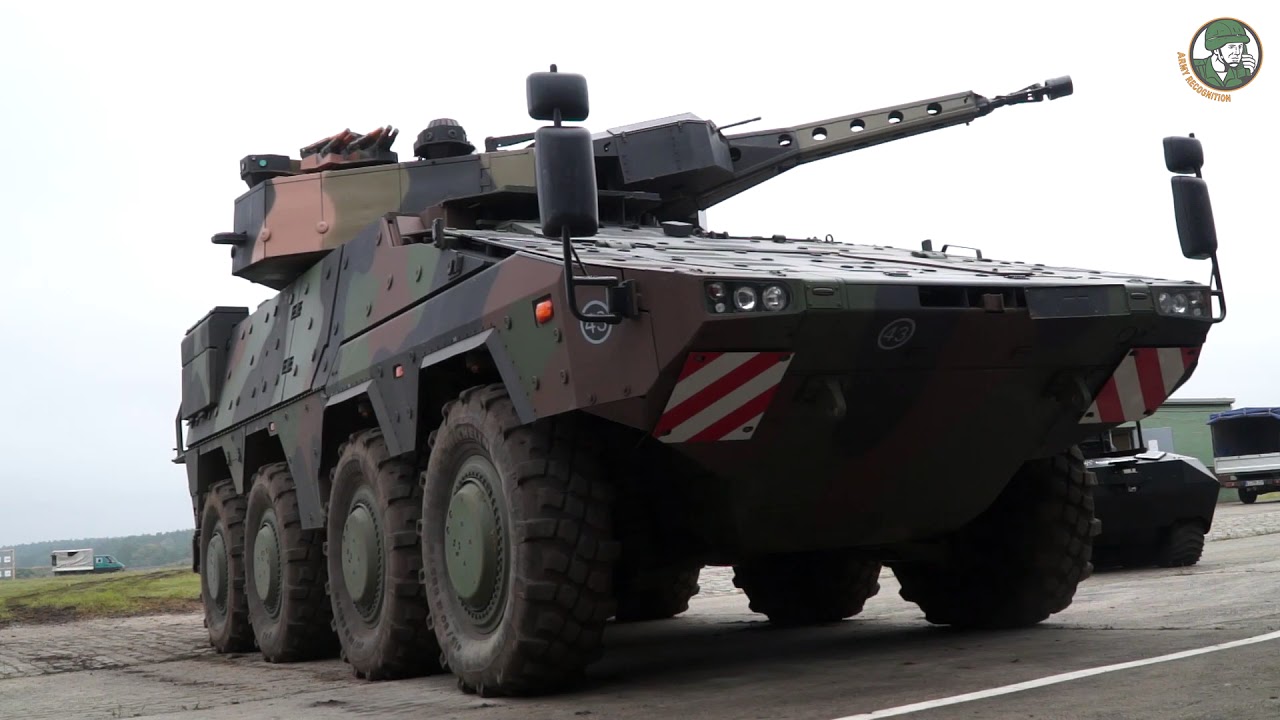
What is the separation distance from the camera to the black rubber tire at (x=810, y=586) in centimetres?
854

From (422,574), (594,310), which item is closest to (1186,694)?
(594,310)

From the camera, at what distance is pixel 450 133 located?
8922mm

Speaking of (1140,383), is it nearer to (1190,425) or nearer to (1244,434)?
(1244,434)

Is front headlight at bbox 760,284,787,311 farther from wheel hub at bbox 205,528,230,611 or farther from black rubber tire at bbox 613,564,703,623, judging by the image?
wheel hub at bbox 205,528,230,611

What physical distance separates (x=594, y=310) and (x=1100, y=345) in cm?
204

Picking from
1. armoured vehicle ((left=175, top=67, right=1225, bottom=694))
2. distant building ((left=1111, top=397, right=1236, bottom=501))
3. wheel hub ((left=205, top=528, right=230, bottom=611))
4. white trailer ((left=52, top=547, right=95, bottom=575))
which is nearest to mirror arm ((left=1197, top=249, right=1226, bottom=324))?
armoured vehicle ((left=175, top=67, right=1225, bottom=694))

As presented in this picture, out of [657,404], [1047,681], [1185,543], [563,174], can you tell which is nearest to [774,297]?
[657,404]

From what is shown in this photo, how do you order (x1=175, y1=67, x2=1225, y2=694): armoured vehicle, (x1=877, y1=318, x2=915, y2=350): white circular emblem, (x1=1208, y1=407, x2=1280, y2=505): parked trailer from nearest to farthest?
1. (x1=175, y1=67, x2=1225, y2=694): armoured vehicle
2. (x1=877, y1=318, x2=915, y2=350): white circular emblem
3. (x1=1208, y1=407, x2=1280, y2=505): parked trailer

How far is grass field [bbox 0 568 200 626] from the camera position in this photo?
1453 cm

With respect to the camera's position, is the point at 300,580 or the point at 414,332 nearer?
the point at 414,332

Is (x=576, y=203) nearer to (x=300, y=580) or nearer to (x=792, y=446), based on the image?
(x=792, y=446)

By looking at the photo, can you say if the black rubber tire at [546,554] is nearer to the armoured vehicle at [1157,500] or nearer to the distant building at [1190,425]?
the armoured vehicle at [1157,500]

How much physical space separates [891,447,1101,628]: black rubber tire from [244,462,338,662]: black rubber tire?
365cm

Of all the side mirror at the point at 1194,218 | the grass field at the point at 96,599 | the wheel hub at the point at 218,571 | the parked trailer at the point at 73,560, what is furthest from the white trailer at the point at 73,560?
the side mirror at the point at 1194,218
